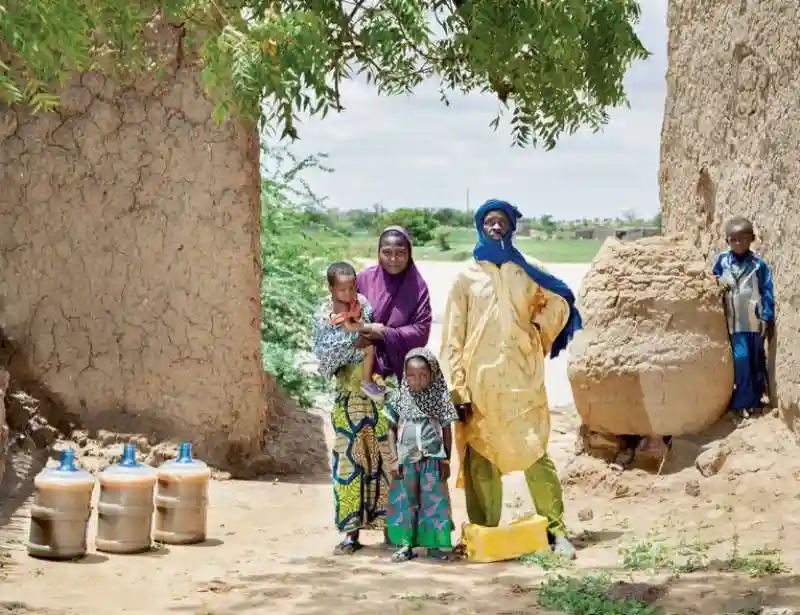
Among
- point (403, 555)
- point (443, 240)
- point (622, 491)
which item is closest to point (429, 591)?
point (403, 555)

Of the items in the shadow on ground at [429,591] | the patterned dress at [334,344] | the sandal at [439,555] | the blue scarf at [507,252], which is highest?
the blue scarf at [507,252]

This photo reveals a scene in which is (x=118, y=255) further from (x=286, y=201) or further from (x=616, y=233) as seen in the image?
(x=286, y=201)

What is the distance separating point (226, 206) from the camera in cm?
873

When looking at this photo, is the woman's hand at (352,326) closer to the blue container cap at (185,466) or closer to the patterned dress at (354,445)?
the patterned dress at (354,445)

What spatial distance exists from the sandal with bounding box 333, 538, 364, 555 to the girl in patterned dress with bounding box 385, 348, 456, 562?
27 cm

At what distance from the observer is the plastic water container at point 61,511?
641cm

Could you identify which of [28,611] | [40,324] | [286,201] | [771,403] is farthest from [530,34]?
[286,201]

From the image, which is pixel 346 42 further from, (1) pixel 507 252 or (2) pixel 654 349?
(2) pixel 654 349

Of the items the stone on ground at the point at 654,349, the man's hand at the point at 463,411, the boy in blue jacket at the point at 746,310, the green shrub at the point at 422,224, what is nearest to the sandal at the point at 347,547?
the man's hand at the point at 463,411

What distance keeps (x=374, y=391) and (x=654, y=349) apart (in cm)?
224

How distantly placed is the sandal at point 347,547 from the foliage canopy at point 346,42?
2.10 meters

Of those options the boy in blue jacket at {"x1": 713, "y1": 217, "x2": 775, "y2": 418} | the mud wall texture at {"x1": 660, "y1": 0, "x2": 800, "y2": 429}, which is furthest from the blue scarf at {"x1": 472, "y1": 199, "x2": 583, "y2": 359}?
the boy in blue jacket at {"x1": 713, "y1": 217, "x2": 775, "y2": 418}

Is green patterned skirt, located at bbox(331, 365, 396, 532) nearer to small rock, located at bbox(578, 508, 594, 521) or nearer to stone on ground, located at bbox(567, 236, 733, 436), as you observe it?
small rock, located at bbox(578, 508, 594, 521)

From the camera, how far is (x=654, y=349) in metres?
8.33
